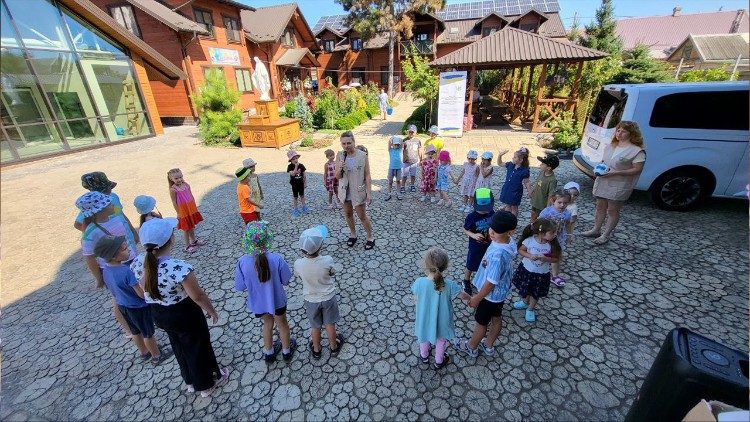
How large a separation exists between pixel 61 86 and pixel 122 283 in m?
14.9

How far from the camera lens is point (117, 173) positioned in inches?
407

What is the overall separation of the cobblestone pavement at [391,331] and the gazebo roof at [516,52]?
7.83 m

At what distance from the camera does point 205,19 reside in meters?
20.3

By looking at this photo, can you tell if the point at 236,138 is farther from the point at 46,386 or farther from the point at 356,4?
the point at 356,4

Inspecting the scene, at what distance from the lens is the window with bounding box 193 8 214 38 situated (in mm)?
19769

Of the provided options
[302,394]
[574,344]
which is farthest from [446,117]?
[302,394]

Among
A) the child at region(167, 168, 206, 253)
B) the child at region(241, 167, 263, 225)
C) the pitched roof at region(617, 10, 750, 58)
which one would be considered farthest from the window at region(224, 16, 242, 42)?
the pitched roof at region(617, 10, 750, 58)

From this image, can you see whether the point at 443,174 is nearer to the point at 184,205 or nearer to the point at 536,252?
the point at 536,252

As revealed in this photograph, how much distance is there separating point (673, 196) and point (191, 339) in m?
7.94

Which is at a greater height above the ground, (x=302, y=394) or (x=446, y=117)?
(x=446, y=117)

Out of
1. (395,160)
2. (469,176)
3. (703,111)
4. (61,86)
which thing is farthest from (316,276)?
(61,86)

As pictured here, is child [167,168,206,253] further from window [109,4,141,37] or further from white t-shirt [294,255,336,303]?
window [109,4,141,37]

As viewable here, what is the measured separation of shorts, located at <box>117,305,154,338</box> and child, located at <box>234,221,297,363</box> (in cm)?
106

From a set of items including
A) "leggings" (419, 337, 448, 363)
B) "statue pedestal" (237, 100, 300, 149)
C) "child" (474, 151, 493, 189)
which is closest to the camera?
"leggings" (419, 337, 448, 363)
